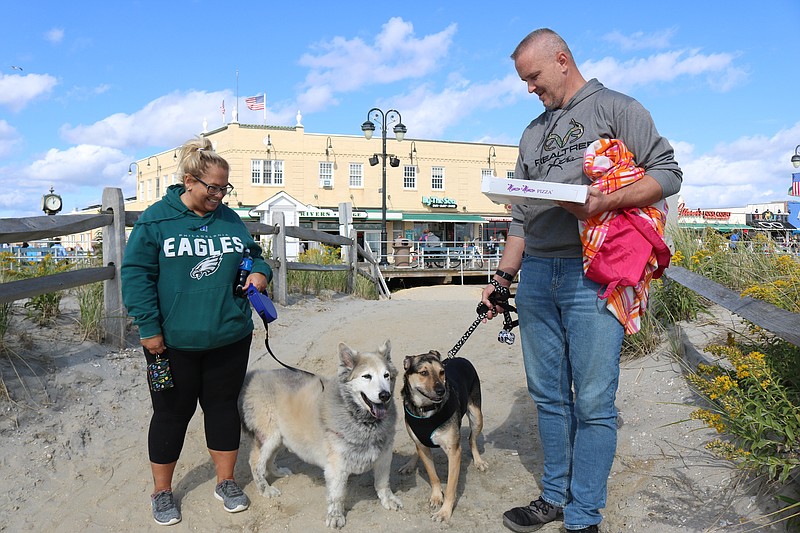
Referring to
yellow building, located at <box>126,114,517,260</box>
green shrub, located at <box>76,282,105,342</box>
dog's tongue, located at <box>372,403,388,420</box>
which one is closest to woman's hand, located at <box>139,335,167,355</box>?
dog's tongue, located at <box>372,403,388,420</box>

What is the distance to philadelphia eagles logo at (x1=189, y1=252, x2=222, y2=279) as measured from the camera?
3543mm

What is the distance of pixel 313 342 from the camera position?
301 inches

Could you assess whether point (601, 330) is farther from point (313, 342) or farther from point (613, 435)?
point (313, 342)

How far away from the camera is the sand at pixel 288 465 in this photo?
341 centimetres

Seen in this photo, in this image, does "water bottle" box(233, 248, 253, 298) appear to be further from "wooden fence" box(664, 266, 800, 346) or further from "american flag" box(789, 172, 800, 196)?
"american flag" box(789, 172, 800, 196)

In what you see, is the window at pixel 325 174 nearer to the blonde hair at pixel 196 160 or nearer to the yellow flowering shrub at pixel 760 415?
the blonde hair at pixel 196 160

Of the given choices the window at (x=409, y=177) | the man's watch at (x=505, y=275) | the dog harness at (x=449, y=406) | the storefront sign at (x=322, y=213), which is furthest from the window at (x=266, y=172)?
the man's watch at (x=505, y=275)

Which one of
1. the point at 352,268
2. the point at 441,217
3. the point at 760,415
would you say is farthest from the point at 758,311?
the point at 441,217

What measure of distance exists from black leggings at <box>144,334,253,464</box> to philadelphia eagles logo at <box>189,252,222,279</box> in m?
0.47

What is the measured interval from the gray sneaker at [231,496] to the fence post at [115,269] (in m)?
2.67

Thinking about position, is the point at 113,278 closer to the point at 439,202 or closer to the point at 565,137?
the point at 565,137

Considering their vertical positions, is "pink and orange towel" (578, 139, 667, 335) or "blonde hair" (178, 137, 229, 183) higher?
"blonde hair" (178, 137, 229, 183)

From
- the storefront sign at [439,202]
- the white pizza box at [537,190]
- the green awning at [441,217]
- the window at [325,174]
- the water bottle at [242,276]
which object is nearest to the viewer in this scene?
the white pizza box at [537,190]

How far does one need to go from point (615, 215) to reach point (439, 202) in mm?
36871
